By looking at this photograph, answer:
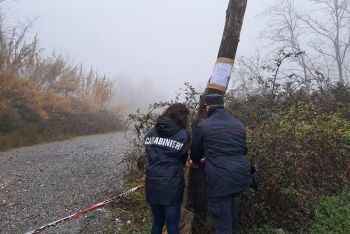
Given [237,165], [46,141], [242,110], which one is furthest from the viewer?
[46,141]

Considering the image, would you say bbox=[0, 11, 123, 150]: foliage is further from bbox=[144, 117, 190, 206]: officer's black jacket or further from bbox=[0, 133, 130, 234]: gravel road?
bbox=[144, 117, 190, 206]: officer's black jacket

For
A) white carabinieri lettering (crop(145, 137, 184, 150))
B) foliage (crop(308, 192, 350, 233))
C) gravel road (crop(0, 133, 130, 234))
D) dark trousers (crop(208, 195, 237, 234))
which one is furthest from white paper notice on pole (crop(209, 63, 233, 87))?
gravel road (crop(0, 133, 130, 234))

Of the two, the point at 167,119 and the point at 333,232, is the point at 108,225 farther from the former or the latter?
the point at 333,232

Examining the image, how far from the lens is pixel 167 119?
4383 millimetres

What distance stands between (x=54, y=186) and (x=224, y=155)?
208 inches

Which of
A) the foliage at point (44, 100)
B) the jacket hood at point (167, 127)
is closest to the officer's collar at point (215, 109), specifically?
the jacket hood at point (167, 127)

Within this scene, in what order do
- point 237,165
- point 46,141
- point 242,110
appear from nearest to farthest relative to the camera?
point 237,165 < point 242,110 < point 46,141

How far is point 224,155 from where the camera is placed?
163 inches

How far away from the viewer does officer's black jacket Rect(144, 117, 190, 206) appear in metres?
4.25

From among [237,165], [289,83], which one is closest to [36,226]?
[237,165]

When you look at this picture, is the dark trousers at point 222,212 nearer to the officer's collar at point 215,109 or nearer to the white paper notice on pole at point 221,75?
the officer's collar at point 215,109

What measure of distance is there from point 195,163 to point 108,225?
7.06 ft

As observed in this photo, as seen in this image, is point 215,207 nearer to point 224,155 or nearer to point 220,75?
point 224,155

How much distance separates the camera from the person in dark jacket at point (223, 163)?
13.5ft
